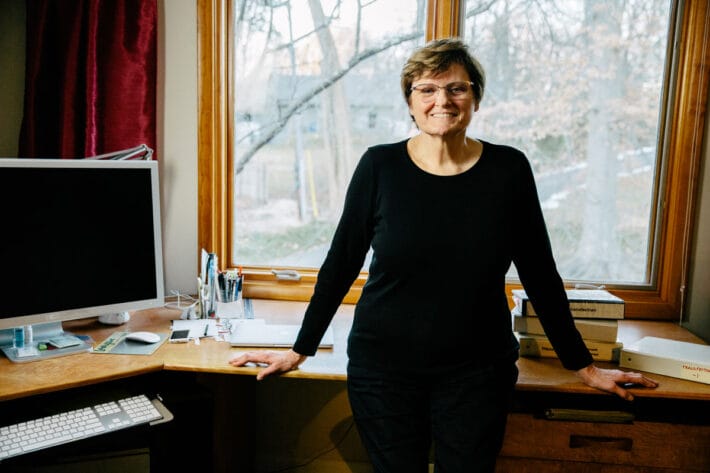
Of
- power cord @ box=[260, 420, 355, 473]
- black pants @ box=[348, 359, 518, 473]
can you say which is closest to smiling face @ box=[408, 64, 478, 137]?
black pants @ box=[348, 359, 518, 473]

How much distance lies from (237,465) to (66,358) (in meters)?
0.80

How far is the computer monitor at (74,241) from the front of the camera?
1.59m

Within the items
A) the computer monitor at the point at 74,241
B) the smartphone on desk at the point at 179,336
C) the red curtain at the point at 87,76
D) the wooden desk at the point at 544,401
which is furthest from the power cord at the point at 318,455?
the red curtain at the point at 87,76

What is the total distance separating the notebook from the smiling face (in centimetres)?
71

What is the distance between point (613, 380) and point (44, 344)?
1.49 m

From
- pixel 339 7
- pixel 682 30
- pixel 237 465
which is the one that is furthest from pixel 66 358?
pixel 682 30

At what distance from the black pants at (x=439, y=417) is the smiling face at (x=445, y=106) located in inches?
21.3

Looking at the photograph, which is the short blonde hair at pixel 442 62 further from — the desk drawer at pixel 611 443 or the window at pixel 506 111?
the desk drawer at pixel 611 443

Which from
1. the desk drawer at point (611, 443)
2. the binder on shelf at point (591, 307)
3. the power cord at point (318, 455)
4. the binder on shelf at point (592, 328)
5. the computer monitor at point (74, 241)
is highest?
the computer monitor at point (74, 241)

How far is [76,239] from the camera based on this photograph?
1685mm

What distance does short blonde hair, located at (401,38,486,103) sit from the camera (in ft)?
4.59

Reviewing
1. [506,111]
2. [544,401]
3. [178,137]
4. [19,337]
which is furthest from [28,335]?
[506,111]

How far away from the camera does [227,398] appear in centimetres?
205

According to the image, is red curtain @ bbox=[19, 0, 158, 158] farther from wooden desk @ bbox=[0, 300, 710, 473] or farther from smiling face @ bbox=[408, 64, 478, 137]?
smiling face @ bbox=[408, 64, 478, 137]
